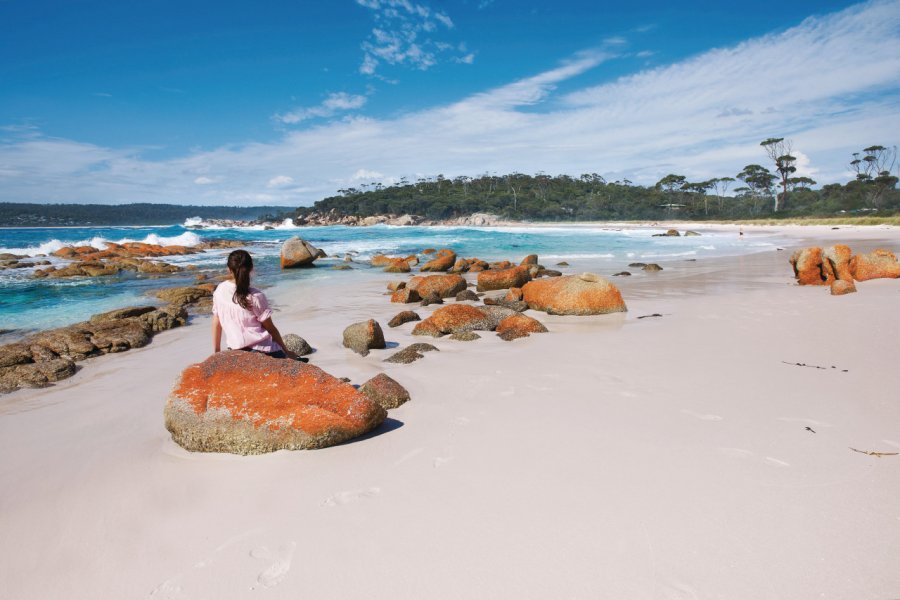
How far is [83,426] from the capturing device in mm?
4129

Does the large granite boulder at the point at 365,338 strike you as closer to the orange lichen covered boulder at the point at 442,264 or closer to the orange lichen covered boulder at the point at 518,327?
the orange lichen covered boulder at the point at 518,327

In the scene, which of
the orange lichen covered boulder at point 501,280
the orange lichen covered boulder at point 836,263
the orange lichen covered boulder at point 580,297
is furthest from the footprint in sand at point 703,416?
the orange lichen covered boulder at point 836,263

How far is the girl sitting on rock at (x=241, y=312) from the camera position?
3861mm

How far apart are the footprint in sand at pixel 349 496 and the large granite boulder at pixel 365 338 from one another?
10.9 ft

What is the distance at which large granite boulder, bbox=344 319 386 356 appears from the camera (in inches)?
243

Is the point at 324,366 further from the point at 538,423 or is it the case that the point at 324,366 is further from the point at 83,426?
the point at 538,423

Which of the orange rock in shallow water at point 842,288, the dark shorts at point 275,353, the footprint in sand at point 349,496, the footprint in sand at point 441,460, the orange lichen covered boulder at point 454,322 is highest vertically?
the dark shorts at point 275,353

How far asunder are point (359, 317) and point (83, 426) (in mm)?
4926

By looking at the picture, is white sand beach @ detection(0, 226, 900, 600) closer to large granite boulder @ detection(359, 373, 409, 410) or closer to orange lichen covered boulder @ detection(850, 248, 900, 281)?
large granite boulder @ detection(359, 373, 409, 410)

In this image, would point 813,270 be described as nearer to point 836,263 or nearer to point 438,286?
point 836,263

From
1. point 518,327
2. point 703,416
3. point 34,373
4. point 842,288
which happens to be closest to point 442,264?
point 518,327

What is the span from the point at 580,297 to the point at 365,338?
12.5ft

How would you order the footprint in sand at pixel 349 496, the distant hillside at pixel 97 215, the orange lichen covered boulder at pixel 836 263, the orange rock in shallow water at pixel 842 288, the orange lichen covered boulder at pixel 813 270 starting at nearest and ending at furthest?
1. the footprint in sand at pixel 349 496
2. the orange rock in shallow water at pixel 842 288
3. the orange lichen covered boulder at pixel 836 263
4. the orange lichen covered boulder at pixel 813 270
5. the distant hillside at pixel 97 215

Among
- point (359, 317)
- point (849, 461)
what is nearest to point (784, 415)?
point (849, 461)
